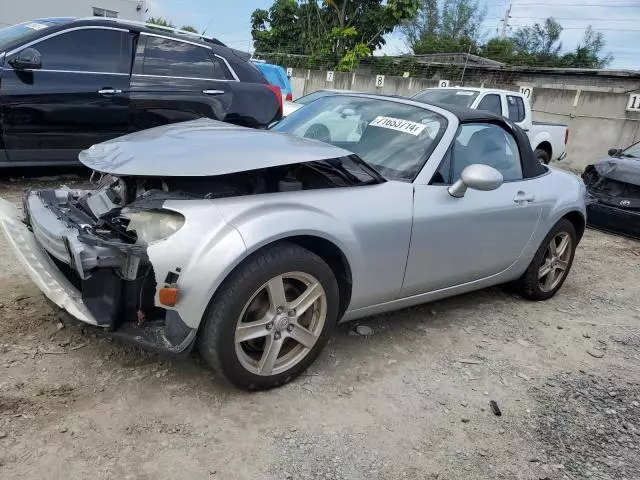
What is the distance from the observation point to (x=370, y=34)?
1021 inches

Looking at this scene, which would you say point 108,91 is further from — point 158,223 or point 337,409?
point 337,409

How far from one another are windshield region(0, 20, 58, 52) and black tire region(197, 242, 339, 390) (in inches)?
165

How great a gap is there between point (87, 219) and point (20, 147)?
120 inches

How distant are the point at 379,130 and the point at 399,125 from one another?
0.13 m

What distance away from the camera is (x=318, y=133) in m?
3.82

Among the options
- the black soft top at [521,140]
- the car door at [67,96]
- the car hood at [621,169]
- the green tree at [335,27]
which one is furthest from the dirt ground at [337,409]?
the green tree at [335,27]

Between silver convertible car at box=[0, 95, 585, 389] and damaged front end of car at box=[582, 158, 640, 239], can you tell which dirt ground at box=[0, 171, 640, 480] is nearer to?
silver convertible car at box=[0, 95, 585, 389]

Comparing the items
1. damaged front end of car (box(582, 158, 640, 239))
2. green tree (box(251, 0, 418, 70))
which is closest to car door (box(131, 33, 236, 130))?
damaged front end of car (box(582, 158, 640, 239))

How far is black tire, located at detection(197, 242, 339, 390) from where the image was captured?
242 centimetres

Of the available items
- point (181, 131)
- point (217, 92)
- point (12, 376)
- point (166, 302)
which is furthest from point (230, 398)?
point (217, 92)

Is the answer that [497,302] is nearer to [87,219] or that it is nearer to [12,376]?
[87,219]

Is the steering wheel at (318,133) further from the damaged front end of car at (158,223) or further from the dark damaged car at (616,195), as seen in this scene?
the dark damaged car at (616,195)

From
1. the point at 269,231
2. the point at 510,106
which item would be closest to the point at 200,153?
the point at 269,231

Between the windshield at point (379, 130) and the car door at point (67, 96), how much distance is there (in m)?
2.58
